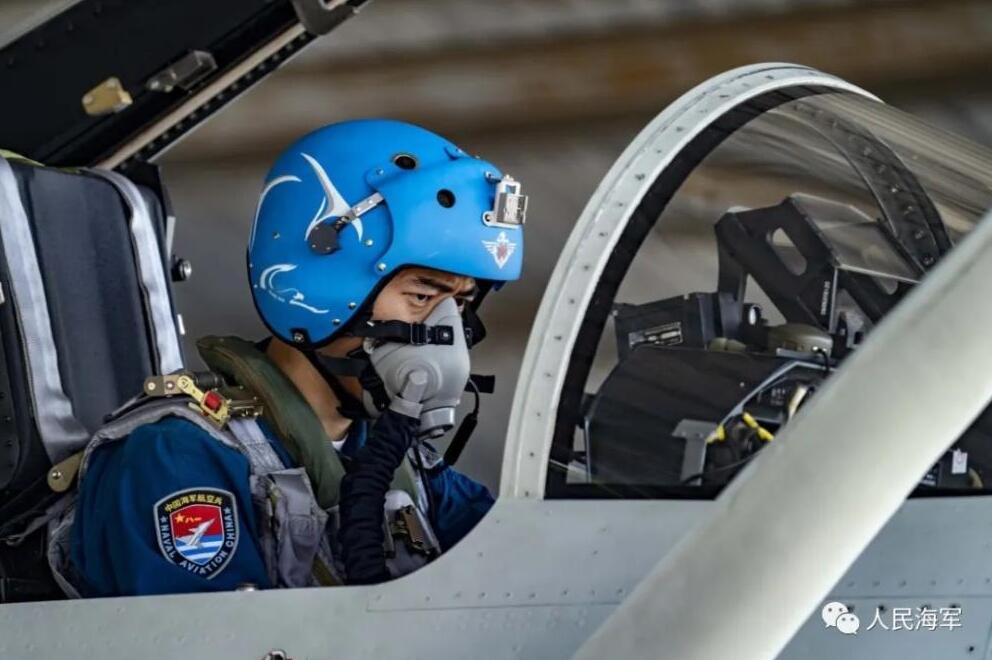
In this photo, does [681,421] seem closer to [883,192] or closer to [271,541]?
[883,192]

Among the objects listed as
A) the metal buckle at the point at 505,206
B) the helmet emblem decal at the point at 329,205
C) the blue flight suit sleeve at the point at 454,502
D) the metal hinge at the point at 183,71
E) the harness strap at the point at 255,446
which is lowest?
the blue flight suit sleeve at the point at 454,502

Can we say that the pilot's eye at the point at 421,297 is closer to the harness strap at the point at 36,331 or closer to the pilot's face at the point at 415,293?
the pilot's face at the point at 415,293

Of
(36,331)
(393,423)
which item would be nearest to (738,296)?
(393,423)

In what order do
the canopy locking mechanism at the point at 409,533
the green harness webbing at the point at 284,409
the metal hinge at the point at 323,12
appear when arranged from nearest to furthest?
1. the canopy locking mechanism at the point at 409,533
2. the green harness webbing at the point at 284,409
3. the metal hinge at the point at 323,12

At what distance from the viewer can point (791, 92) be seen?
6.02 feet

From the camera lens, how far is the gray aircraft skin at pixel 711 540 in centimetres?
111

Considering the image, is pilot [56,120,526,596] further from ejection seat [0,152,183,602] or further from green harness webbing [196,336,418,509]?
ejection seat [0,152,183,602]

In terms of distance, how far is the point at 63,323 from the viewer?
7.75 feet

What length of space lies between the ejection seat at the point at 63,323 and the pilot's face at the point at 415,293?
0.50 metres

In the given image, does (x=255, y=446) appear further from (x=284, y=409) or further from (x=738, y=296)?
(x=738, y=296)

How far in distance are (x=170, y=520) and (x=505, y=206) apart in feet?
2.13

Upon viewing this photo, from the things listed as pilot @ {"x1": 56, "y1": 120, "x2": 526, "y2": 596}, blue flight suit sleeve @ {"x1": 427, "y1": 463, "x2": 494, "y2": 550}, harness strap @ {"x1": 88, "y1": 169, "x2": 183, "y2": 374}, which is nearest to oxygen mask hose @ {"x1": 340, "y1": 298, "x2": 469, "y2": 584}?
pilot @ {"x1": 56, "y1": 120, "x2": 526, "y2": 596}

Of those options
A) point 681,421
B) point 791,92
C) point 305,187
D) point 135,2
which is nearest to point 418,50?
point 135,2

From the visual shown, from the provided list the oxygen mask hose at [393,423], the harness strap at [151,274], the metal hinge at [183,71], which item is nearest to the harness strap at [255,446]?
the oxygen mask hose at [393,423]
